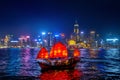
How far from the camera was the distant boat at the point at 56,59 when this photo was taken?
85000 millimetres

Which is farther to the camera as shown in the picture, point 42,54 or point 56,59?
point 42,54

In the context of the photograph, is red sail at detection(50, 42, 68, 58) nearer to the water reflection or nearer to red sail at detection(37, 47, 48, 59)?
red sail at detection(37, 47, 48, 59)

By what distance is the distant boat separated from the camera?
8500cm

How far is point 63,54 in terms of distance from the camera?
3716 inches

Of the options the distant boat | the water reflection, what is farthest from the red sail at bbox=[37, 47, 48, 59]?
the water reflection

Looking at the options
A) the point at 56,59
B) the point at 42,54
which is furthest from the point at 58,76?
the point at 42,54

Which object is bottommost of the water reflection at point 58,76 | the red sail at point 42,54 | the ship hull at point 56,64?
the water reflection at point 58,76

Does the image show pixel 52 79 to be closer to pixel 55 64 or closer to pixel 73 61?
pixel 55 64

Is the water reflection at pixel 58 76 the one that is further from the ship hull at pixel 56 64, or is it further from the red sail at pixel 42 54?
the red sail at pixel 42 54

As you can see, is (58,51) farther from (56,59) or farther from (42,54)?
(42,54)

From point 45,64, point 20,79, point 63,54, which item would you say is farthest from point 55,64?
point 20,79

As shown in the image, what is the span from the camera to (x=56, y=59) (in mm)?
89750

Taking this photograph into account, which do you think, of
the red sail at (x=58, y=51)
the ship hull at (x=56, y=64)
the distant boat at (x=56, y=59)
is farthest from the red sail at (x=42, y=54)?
the red sail at (x=58, y=51)

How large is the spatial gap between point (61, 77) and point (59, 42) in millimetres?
21389
